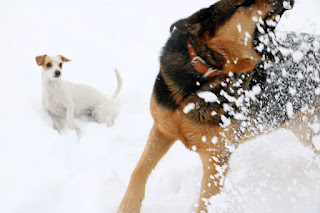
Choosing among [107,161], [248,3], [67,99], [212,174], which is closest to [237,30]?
[248,3]

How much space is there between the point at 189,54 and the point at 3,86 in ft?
8.60

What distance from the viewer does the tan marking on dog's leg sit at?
2.14 metres

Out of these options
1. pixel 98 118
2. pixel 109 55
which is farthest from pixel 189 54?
pixel 109 55

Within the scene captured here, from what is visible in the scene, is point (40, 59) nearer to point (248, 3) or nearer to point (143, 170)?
point (143, 170)

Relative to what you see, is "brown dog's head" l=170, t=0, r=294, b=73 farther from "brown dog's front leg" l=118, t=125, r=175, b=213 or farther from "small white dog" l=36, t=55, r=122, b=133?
"small white dog" l=36, t=55, r=122, b=133

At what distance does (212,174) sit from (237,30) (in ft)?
3.37

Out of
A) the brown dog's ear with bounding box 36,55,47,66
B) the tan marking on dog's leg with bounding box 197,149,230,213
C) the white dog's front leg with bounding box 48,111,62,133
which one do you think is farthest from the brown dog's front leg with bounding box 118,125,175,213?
the brown dog's ear with bounding box 36,55,47,66

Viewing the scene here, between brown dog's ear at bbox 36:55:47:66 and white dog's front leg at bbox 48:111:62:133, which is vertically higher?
brown dog's ear at bbox 36:55:47:66

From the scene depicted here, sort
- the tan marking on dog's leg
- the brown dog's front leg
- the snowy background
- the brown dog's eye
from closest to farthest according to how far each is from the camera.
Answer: the brown dog's eye < the tan marking on dog's leg < the brown dog's front leg < the snowy background

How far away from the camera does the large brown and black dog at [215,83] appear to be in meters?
1.93

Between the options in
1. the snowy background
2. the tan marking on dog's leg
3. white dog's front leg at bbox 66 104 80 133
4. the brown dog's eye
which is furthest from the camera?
white dog's front leg at bbox 66 104 80 133

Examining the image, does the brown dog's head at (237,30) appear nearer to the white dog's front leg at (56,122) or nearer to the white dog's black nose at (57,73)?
the white dog's black nose at (57,73)

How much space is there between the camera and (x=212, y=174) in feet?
7.11

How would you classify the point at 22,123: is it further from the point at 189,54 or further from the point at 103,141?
the point at 189,54
